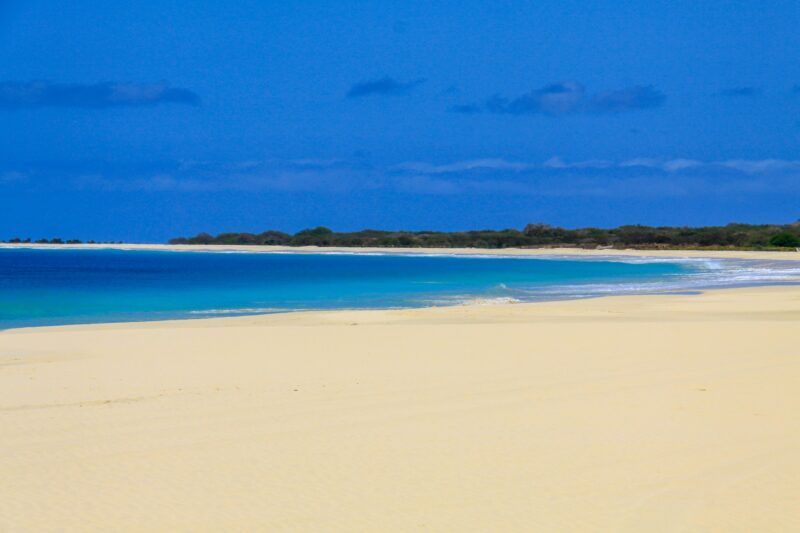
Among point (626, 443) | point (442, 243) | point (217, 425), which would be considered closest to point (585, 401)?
point (626, 443)

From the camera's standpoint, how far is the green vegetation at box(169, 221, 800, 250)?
88.5m

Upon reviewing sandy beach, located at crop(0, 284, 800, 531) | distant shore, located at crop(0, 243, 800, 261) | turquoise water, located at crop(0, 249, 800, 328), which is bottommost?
turquoise water, located at crop(0, 249, 800, 328)

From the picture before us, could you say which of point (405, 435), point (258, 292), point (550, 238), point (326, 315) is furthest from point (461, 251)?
point (405, 435)

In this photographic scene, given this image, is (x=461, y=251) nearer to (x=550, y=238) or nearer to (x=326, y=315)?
(x=550, y=238)

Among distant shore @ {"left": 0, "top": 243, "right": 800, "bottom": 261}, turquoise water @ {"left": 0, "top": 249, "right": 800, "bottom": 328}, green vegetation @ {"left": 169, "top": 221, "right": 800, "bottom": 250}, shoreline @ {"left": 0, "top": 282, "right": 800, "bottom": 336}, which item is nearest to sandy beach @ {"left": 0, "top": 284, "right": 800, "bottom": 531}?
shoreline @ {"left": 0, "top": 282, "right": 800, "bottom": 336}

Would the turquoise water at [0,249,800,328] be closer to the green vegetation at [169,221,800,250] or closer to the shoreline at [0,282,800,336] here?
the shoreline at [0,282,800,336]

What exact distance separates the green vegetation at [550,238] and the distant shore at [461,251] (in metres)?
6.29

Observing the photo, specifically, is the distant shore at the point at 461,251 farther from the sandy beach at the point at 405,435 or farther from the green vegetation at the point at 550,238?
the sandy beach at the point at 405,435

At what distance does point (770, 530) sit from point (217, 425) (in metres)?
4.30

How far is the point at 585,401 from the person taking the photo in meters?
8.21

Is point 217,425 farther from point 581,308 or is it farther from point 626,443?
point 581,308

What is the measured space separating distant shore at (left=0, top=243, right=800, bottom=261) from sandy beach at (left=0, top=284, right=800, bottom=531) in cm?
5011

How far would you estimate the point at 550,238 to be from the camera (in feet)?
343

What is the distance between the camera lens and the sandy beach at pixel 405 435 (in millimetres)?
5027
